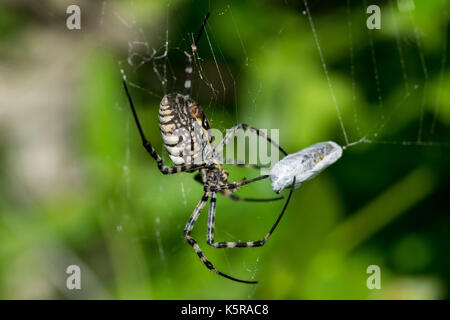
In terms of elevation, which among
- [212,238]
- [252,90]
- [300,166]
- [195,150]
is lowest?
[212,238]

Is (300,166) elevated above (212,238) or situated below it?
above

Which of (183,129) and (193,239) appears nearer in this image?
(183,129)

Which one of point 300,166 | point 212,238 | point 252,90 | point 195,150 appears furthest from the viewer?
point 252,90

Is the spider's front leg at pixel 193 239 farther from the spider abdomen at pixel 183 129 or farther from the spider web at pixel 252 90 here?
the spider abdomen at pixel 183 129

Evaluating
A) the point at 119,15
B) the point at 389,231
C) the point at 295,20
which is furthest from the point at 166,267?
the point at 119,15

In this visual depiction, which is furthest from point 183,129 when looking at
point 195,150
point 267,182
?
point 267,182

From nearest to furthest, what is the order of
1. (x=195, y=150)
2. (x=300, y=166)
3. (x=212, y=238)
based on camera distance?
(x=300, y=166) → (x=195, y=150) → (x=212, y=238)

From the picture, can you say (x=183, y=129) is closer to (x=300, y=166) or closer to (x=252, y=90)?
(x=300, y=166)
